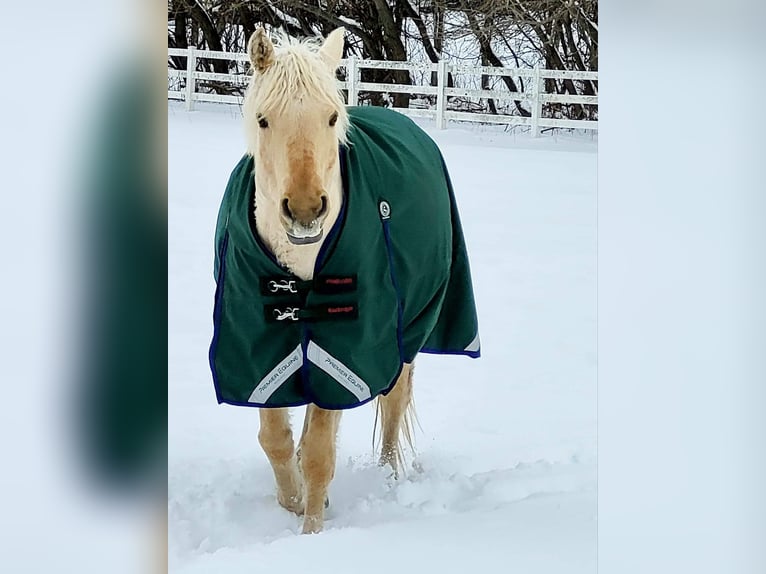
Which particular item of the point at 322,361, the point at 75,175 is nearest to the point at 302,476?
the point at 322,361

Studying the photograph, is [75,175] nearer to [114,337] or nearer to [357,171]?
[114,337]

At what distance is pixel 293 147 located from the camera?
2.07 meters

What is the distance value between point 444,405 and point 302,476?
40 centimetres

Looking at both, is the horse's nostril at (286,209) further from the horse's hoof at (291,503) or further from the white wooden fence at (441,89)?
the horse's hoof at (291,503)

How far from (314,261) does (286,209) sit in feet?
0.45

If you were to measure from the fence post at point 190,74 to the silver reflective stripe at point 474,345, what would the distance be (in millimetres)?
883

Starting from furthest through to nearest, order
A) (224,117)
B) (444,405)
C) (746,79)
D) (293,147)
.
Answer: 1. (746,79)
2. (444,405)
3. (224,117)
4. (293,147)

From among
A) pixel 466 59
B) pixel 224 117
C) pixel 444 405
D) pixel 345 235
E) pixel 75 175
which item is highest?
pixel 466 59

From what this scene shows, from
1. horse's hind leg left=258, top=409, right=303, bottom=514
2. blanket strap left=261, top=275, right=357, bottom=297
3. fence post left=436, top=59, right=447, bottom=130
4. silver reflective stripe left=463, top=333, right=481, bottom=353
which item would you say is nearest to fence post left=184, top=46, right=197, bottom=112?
blanket strap left=261, top=275, right=357, bottom=297

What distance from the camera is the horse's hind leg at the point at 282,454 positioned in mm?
2221

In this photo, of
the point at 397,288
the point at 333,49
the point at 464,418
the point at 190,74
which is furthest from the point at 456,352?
the point at 190,74

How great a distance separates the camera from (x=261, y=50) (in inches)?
84.1

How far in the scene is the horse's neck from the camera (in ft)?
6.88

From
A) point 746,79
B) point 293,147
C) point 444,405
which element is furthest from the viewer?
point 746,79
